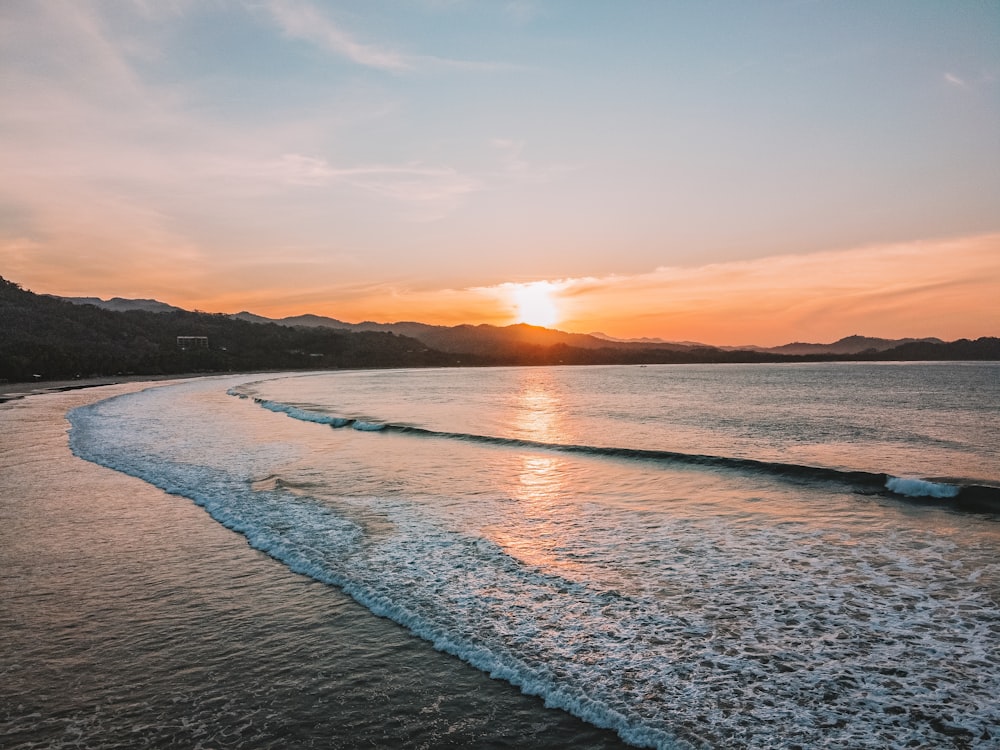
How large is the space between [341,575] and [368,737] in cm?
466

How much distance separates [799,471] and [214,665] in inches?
721

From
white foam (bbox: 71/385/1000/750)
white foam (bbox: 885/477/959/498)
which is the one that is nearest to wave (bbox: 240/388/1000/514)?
white foam (bbox: 885/477/959/498)

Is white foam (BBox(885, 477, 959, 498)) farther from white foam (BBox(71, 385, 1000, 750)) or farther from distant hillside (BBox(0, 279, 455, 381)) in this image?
distant hillside (BBox(0, 279, 455, 381))

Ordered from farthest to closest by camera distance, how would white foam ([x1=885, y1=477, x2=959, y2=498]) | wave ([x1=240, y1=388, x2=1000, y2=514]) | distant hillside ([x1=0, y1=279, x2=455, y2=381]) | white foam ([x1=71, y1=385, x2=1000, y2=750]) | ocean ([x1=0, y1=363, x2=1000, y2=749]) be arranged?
distant hillside ([x1=0, y1=279, x2=455, y2=381]) < white foam ([x1=885, y1=477, x2=959, y2=498]) < wave ([x1=240, y1=388, x2=1000, y2=514]) < white foam ([x1=71, y1=385, x2=1000, y2=750]) < ocean ([x1=0, y1=363, x2=1000, y2=749])

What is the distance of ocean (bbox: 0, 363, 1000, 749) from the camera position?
564cm

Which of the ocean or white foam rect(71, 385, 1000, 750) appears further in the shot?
white foam rect(71, 385, 1000, 750)

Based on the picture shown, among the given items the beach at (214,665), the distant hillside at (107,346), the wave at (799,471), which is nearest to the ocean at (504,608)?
the beach at (214,665)

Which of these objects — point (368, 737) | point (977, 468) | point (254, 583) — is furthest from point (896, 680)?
point (977, 468)

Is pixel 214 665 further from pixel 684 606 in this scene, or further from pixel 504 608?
pixel 684 606

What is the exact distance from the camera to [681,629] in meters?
7.63

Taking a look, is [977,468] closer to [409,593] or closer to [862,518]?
[862,518]

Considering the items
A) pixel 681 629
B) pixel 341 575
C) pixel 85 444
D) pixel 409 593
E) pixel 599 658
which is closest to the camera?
pixel 599 658

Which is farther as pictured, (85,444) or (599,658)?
(85,444)

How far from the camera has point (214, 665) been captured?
6.64m
